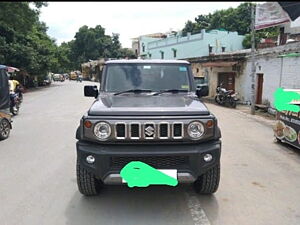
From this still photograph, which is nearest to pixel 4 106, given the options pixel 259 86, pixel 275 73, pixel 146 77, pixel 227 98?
pixel 146 77

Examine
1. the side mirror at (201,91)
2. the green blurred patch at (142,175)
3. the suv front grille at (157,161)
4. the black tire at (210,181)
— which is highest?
the side mirror at (201,91)

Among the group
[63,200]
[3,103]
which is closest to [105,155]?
[63,200]

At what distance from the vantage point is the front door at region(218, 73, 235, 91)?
22172 millimetres

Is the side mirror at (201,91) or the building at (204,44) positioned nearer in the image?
the side mirror at (201,91)

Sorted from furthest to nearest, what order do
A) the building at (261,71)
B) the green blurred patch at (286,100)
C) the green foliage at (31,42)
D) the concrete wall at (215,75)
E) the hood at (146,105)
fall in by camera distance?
1. the concrete wall at (215,75)
2. the green foliage at (31,42)
3. the building at (261,71)
4. the green blurred patch at (286,100)
5. the hood at (146,105)

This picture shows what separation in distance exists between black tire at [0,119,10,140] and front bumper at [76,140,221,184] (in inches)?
223

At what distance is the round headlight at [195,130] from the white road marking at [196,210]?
0.99m

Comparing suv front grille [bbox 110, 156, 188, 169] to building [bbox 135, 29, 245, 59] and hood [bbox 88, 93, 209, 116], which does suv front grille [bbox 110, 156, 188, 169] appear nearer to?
hood [bbox 88, 93, 209, 116]

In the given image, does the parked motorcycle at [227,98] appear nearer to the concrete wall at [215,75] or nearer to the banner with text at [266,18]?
A: the concrete wall at [215,75]

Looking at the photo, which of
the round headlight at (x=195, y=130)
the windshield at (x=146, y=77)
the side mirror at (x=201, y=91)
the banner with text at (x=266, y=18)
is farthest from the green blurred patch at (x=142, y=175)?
the banner with text at (x=266, y=18)

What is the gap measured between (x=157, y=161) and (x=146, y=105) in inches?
30.6

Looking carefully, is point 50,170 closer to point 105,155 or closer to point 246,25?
point 105,155

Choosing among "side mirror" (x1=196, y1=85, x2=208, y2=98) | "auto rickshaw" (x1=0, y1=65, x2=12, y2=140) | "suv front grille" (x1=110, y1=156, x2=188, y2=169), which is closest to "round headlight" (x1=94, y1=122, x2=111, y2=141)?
"suv front grille" (x1=110, y1=156, x2=188, y2=169)

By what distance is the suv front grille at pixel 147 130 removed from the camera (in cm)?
382
